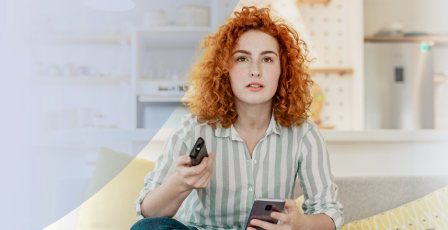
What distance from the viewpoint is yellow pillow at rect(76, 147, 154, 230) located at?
50.2 inches

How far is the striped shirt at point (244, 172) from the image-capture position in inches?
40.0

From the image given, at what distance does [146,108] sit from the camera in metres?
3.62

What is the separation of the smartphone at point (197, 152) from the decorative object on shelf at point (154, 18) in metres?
2.66

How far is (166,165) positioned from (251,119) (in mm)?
276

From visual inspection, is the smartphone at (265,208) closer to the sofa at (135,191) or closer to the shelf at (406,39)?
the sofa at (135,191)

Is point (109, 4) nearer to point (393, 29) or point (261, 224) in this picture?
point (261, 224)

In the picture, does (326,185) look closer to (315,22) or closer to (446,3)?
(315,22)

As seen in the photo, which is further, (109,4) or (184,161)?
(109,4)

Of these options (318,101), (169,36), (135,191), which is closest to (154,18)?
(169,36)

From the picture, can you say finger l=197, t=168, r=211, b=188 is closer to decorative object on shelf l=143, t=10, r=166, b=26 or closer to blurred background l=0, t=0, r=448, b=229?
blurred background l=0, t=0, r=448, b=229

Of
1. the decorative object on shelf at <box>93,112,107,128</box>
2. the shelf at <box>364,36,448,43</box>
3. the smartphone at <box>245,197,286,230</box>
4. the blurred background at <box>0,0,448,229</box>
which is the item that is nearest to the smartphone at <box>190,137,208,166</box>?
the smartphone at <box>245,197,286,230</box>

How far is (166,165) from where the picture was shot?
0.99 metres

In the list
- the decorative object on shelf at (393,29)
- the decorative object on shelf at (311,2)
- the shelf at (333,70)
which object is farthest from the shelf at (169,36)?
the decorative object on shelf at (393,29)

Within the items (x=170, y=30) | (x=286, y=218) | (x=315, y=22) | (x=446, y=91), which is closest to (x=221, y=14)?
(x=170, y=30)
